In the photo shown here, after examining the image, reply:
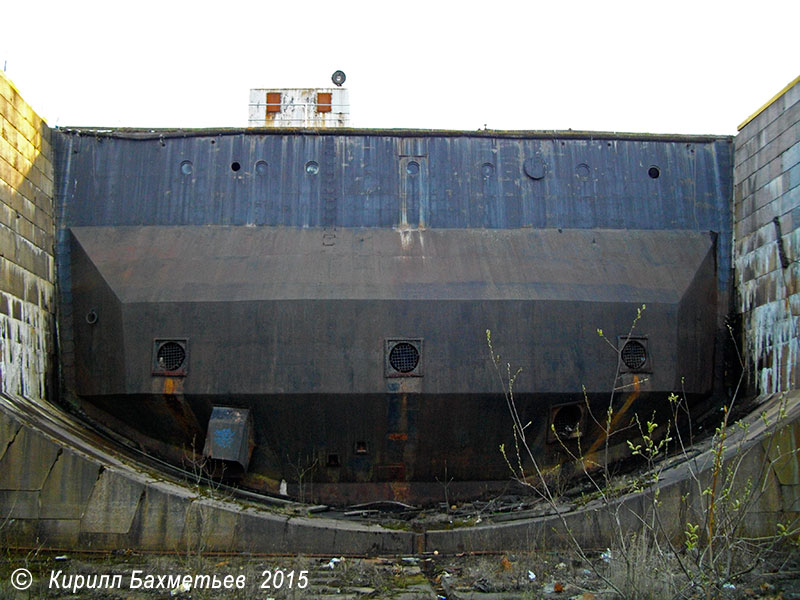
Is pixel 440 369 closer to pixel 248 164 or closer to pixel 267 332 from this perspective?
pixel 267 332

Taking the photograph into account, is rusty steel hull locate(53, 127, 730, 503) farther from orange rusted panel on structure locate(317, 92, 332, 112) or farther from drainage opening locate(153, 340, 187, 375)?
orange rusted panel on structure locate(317, 92, 332, 112)

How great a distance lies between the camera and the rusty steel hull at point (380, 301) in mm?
13883

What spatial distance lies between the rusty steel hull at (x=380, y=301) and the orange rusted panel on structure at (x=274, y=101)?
33.9ft

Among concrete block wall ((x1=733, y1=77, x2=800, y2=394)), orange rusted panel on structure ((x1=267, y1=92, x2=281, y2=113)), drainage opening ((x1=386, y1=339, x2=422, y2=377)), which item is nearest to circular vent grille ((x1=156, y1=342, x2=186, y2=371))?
drainage opening ((x1=386, y1=339, x2=422, y2=377))

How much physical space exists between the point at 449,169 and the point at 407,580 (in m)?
8.57

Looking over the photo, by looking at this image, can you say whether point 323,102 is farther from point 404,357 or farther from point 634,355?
point 634,355

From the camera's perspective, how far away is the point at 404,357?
13.9m

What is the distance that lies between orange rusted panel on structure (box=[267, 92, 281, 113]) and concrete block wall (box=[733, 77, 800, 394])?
15229mm

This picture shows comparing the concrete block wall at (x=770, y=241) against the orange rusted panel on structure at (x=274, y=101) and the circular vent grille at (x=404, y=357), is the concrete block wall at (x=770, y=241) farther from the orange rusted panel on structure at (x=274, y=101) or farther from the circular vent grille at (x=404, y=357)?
the orange rusted panel on structure at (x=274, y=101)

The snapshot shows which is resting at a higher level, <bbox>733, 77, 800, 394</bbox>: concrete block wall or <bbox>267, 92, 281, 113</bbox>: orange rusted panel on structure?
<bbox>267, 92, 281, 113</bbox>: orange rusted panel on structure

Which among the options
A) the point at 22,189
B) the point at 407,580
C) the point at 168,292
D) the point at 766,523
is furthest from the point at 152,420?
the point at 766,523

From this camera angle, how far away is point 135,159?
52.1ft

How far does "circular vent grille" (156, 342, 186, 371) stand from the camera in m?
13.9

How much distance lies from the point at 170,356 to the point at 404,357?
420cm
